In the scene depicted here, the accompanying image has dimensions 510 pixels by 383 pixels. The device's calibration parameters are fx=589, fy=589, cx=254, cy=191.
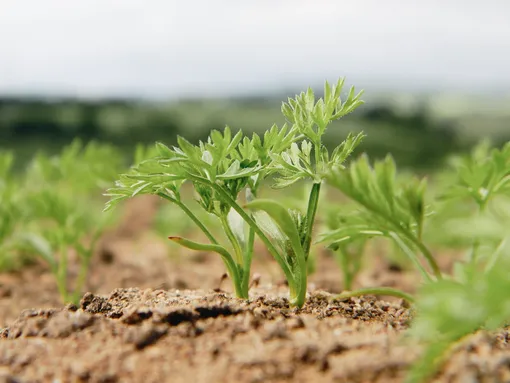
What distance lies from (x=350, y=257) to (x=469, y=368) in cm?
193

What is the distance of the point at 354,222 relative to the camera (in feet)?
4.56

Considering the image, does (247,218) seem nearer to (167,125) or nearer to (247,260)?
(247,260)

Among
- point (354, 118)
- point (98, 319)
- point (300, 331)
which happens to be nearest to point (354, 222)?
point (300, 331)

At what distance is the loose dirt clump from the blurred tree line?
10.2 metres

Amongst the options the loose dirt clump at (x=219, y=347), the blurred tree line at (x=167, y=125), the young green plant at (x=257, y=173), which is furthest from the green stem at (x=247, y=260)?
the blurred tree line at (x=167, y=125)

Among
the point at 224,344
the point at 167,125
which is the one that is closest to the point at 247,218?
the point at 224,344

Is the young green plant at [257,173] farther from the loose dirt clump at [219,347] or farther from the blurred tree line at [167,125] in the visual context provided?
the blurred tree line at [167,125]

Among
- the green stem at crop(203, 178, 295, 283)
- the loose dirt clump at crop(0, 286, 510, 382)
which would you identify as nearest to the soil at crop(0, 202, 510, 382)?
the loose dirt clump at crop(0, 286, 510, 382)

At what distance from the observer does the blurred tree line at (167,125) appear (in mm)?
12203

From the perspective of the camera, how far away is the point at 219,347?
1.24m

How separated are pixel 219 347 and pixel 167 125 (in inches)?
484

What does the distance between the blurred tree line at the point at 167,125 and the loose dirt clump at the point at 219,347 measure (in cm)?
1018

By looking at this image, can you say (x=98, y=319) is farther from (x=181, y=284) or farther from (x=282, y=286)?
(x=181, y=284)

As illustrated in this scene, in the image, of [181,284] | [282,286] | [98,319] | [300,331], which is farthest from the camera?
[181,284]
